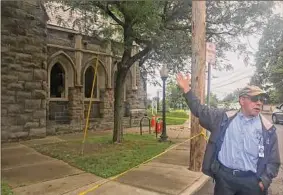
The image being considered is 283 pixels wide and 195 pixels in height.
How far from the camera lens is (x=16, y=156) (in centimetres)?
794

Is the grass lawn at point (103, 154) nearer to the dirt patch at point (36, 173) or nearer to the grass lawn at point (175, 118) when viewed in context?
the dirt patch at point (36, 173)

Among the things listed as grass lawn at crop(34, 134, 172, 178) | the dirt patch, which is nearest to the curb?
grass lawn at crop(34, 134, 172, 178)

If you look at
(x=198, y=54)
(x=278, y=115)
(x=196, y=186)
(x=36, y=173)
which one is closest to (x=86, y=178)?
(x=36, y=173)

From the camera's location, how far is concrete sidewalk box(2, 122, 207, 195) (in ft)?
17.5

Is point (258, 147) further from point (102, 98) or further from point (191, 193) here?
point (102, 98)

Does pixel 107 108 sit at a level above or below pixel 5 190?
above

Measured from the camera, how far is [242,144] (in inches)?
120

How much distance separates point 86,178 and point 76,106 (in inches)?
309

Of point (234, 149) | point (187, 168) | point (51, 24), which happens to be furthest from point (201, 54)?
point (51, 24)

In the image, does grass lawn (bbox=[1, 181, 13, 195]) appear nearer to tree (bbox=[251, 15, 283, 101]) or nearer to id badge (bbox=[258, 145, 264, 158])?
id badge (bbox=[258, 145, 264, 158])

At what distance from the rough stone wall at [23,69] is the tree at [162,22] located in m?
1.25

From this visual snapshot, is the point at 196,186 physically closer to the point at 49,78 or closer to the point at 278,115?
the point at 49,78

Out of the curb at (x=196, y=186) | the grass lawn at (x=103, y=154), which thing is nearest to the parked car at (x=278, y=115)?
the grass lawn at (x=103, y=154)

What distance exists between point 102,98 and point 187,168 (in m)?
8.74
